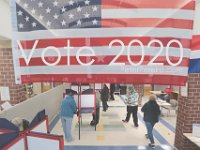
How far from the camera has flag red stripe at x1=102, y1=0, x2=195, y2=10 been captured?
192cm

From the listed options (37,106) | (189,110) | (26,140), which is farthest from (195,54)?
(37,106)

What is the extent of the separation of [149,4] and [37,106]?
6653 millimetres

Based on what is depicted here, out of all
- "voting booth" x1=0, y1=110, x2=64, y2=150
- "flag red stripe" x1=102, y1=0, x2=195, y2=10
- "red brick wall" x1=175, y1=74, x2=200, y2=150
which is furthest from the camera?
"red brick wall" x1=175, y1=74, x2=200, y2=150

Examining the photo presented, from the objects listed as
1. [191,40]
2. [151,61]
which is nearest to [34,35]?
[151,61]

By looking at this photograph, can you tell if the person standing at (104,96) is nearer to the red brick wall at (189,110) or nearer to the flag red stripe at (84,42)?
the red brick wall at (189,110)

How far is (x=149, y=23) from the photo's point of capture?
1979mm

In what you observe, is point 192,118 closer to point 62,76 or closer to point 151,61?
point 151,61

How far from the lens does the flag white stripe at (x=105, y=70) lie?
2.01 m

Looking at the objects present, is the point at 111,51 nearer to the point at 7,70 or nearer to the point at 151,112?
the point at 7,70

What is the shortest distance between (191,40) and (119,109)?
10.3m

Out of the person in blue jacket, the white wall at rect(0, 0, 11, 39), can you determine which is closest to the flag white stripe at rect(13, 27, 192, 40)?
the white wall at rect(0, 0, 11, 39)

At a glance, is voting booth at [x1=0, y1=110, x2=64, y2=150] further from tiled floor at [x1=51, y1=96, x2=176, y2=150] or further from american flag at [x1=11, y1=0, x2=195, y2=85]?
tiled floor at [x1=51, y1=96, x2=176, y2=150]

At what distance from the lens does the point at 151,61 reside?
2010 millimetres

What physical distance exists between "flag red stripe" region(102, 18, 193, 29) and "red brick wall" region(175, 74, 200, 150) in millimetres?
4157
